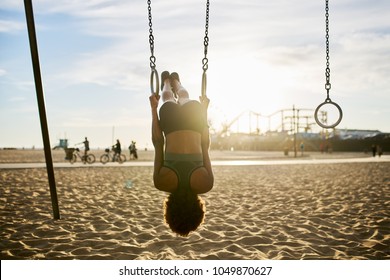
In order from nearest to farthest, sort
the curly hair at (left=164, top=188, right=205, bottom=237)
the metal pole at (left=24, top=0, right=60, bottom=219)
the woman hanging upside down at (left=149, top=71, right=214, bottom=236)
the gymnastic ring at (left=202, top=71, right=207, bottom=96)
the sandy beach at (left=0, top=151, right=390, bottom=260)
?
1. the woman hanging upside down at (left=149, top=71, right=214, bottom=236)
2. the curly hair at (left=164, top=188, right=205, bottom=237)
3. the gymnastic ring at (left=202, top=71, right=207, bottom=96)
4. the sandy beach at (left=0, top=151, right=390, bottom=260)
5. the metal pole at (left=24, top=0, right=60, bottom=219)

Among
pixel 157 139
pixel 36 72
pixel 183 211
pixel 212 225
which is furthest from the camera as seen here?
pixel 212 225

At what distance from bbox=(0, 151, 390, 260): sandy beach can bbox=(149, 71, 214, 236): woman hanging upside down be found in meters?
1.65

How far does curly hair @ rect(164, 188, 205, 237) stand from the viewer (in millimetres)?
3811

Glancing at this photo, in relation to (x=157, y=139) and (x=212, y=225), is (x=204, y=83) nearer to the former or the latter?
(x=157, y=139)

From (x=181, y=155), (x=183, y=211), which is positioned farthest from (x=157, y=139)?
(x=183, y=211)

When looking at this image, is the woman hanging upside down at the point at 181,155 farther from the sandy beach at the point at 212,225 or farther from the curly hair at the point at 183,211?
the sandy beach at the point at 212,225

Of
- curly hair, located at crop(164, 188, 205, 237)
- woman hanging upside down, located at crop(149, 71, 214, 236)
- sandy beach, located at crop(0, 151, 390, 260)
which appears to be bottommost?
sandy beach, located at crop(0, 151, 390, 260)

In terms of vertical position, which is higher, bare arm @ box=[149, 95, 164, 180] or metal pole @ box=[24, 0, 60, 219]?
metal pole @ box=[24, 0, 60, 219]

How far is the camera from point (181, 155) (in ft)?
12.1

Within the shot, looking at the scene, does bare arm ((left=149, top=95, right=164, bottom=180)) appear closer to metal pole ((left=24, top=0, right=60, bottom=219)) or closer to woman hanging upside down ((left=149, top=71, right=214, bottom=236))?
woman hanging upside down ((left=149, top=71, right=214, bottom=236))

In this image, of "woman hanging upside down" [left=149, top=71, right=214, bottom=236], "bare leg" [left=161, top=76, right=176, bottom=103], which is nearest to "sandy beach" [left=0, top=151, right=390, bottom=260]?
"woman hanging upside down" [left=149, top=71, right=214, bottom=236]

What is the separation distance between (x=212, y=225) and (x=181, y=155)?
3.70m
